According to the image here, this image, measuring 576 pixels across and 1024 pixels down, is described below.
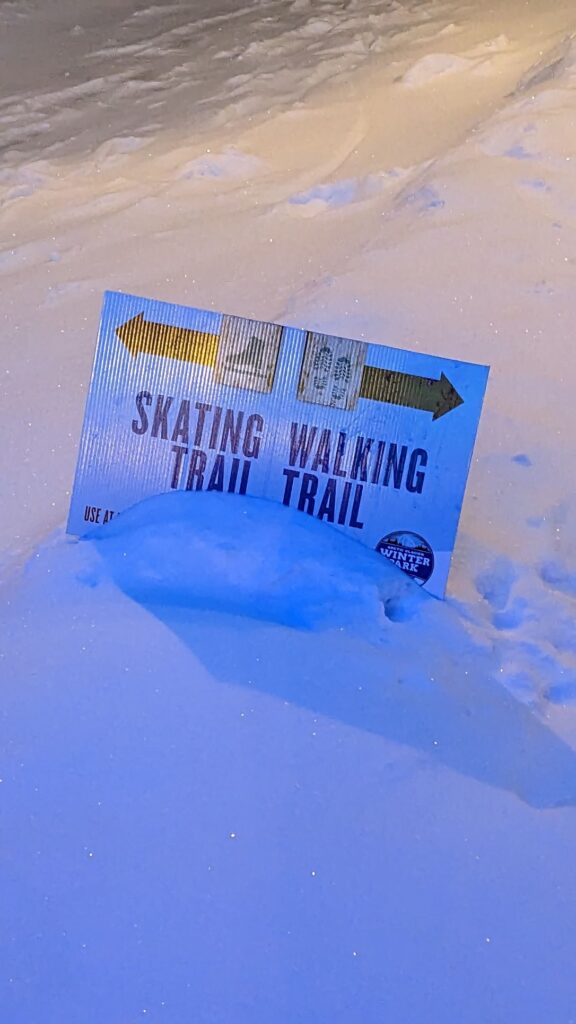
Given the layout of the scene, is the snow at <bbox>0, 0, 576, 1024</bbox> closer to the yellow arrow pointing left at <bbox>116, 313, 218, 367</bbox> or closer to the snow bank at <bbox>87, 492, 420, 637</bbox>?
the snow bank at <bbox>87, 492, 420, 637</bbox>

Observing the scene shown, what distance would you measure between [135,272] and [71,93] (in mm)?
1793

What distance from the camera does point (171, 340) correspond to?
124 cm

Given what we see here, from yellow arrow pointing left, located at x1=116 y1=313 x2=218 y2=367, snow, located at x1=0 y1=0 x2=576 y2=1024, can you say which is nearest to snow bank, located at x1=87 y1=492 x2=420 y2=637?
snow, located at x1=0 y1=0 x2=576 y2=1024

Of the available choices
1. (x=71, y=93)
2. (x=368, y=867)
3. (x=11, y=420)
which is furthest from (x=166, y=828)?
(x=71, y=93)

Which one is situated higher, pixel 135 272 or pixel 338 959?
pixel 135 272

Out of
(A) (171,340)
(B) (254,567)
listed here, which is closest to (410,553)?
(B) (254,567)

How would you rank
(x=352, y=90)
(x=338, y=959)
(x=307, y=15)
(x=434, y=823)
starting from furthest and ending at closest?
(x=307, y=15), (x=352, y=90), (x=434, y=823), (x=338, y=959)

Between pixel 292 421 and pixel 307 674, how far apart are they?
339 millimetres

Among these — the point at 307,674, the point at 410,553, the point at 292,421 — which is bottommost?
the point at 307,674

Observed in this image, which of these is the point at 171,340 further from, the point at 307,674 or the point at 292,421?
the point at 307,674

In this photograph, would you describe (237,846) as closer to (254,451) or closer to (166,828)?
(166,828)

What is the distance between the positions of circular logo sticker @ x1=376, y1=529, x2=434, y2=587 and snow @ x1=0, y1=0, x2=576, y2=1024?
0.8 inches

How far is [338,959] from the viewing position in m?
0.88

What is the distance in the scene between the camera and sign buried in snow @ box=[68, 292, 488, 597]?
1235mm
